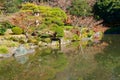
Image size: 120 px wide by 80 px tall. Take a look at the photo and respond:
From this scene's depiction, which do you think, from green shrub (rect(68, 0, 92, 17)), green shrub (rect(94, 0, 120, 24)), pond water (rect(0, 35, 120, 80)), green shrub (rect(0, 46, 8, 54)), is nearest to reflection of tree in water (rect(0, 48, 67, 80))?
pond water (rect(0, 35, 120, 80))

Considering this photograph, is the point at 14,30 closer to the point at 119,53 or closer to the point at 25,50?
the point at 25,50

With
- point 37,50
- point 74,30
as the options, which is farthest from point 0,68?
point 74,30

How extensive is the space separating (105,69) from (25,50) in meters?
7.83

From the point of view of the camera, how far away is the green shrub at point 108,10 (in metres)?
38.4

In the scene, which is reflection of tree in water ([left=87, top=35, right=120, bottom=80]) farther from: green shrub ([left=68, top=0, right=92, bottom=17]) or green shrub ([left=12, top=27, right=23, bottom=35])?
green shrub ([left=68, top=0, right=92, bottom=17])

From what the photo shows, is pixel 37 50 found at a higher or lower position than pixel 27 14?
lower

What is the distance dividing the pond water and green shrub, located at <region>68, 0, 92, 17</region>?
12.7m

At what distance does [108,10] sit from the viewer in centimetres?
3888

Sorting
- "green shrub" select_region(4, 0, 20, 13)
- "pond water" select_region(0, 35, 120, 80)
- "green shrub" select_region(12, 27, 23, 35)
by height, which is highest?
"green shrub" select_region(4, 0, 20, 13)

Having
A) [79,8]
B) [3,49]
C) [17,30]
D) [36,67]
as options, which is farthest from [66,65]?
[79,8]

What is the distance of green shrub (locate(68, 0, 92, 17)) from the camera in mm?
37875

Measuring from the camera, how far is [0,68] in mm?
18391

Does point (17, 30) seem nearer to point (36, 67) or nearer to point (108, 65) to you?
point (36, 67)

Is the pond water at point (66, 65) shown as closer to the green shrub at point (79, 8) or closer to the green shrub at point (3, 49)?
the green shrub at point (3, 49)
